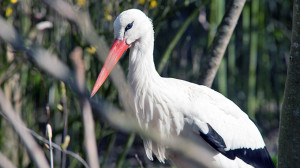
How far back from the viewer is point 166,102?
8.05 ft

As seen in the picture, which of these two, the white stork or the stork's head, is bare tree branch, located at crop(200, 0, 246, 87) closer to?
the white stork

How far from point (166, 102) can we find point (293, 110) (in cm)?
84

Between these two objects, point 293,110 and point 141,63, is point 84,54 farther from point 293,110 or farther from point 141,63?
point 293,110

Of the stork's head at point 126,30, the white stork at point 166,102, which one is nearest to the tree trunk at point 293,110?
the white stork at point 166,102

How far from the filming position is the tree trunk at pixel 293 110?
5.63 feet

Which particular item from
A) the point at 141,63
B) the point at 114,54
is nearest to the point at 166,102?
the point at 141,63

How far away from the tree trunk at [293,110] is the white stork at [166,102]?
0.74 meters

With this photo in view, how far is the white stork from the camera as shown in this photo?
238cm

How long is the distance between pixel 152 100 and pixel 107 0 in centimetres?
94

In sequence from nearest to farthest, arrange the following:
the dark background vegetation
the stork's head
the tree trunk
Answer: the tree trunk
the stork's head
the dark background vegetation

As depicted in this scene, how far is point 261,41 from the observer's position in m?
3.75

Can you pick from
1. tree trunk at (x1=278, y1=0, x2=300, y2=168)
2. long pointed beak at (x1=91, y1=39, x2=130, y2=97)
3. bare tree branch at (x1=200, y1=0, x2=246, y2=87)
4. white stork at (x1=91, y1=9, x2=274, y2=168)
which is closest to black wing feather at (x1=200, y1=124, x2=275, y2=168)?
white stork at (x1=91, y1=9, x2=274, y2=168)

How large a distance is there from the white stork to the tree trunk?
74cm

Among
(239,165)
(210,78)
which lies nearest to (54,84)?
(210,78)
